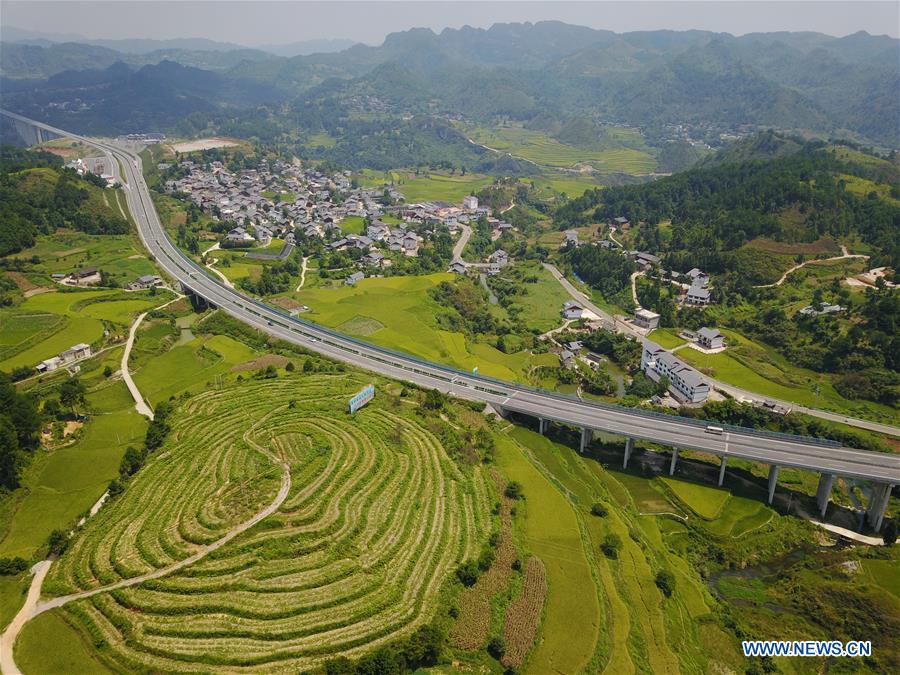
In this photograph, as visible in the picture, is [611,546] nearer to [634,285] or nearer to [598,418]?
[598,418]

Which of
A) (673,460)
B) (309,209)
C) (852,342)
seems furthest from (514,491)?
(309,209)

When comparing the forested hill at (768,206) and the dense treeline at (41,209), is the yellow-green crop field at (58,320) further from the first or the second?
the forested hill at (768,206)

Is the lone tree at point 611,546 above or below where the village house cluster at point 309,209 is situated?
below

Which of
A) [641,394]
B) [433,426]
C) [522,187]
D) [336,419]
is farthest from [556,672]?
[522,187]

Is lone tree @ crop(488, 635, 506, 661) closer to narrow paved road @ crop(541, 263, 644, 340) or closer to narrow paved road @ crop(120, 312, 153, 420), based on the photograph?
narrow paved road @ crop(120, 312, 153, 420)

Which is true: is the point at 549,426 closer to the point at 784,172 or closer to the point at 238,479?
the point at 238,479

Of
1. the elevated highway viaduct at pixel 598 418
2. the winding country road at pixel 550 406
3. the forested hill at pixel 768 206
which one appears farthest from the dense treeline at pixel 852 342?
the elevated highway viaduct at pixel 598 418

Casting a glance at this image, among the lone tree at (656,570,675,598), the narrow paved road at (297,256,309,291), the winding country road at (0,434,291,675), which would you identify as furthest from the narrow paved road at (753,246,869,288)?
the winding country road at (0,434,291,675)
